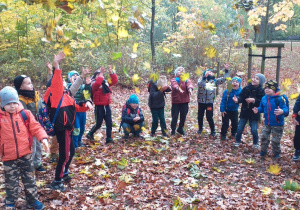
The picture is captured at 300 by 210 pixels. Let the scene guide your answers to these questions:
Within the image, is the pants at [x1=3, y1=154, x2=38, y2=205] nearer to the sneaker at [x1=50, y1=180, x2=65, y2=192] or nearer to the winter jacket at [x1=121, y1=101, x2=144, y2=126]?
the sneaker at [x1=50, y1=180, x2=65, y2=192]

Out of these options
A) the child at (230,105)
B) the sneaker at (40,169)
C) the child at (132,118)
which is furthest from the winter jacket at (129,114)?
the sneaker at (40,169)

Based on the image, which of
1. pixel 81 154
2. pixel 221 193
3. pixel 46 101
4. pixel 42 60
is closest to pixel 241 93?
pixel 221 193

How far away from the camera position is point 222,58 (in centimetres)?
1883

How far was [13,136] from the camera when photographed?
3613 millimetres

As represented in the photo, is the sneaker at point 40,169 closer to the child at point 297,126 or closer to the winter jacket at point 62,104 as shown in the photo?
the winter jacket at point 62,104

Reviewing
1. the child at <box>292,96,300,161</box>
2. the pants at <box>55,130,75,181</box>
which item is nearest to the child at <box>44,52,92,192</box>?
the pants at <box>55,130,75,181</box>

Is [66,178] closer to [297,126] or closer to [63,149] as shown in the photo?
[63,149]

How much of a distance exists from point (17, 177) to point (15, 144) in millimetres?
501

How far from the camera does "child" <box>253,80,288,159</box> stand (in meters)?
5.75

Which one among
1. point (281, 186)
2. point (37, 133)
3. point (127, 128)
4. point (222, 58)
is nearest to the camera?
point (37, 133)

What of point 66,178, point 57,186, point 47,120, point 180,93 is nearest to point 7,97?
point 47,120

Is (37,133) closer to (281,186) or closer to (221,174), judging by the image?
(221,174)

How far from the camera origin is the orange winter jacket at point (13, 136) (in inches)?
141

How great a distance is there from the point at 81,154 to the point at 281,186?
4263 mm
